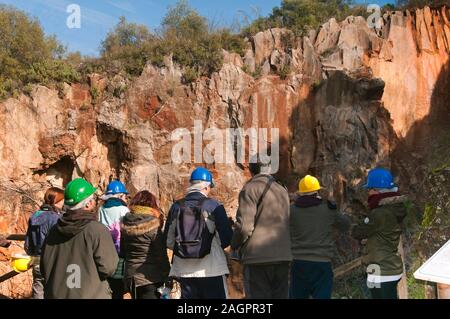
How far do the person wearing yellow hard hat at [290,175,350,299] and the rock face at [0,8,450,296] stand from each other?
835 centimetres

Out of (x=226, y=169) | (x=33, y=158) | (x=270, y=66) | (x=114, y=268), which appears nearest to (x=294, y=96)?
(x=270, y=66)

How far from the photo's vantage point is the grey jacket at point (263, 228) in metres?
4.17

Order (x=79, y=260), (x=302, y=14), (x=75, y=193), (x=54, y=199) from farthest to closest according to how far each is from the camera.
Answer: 1. (x=302, y=14)
2. (x=54, y=199)
3. (x=75, y=193)
4. (x=79, y=260)

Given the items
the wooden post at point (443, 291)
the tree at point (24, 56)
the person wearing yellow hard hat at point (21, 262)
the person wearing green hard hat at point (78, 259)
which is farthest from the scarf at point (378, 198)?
the tree at point (24, 56)

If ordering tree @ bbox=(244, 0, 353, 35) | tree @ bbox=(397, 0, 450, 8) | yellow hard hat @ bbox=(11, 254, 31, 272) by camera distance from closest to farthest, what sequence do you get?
yellow hard hat @ bbox=(11, 254, 31, 272) → tree @ bbox=(244, 0, 353, 35) → tree @ bbox=(397, 0, 450, 8)

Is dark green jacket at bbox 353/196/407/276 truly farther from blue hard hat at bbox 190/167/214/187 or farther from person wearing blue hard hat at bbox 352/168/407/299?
blue hard hat at bbox 190/167/214/187

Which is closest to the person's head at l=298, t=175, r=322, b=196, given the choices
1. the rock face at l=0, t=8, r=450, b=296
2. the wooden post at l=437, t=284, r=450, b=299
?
the wooden post at l=437, t=284, r=450, b=299

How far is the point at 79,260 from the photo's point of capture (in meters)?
3.53

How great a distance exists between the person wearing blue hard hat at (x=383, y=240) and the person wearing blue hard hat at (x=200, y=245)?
1314mm

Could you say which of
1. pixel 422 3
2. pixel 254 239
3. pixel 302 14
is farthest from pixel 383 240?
pixel 422 3

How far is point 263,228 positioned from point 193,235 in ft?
2.21

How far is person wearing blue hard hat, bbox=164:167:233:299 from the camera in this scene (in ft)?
13.7

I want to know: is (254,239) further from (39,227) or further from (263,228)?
(39,227)
